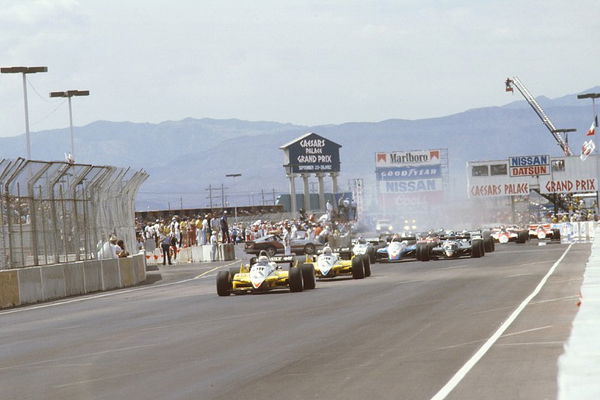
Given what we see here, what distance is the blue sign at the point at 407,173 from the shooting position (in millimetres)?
85500

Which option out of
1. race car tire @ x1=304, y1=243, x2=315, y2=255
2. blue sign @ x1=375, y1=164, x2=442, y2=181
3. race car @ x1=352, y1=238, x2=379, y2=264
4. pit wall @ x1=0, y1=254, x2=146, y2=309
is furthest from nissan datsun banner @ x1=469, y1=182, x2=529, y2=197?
pit wall @ x1=0, y1=254, x2=146, y2=309

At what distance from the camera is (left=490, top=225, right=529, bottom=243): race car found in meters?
55.3

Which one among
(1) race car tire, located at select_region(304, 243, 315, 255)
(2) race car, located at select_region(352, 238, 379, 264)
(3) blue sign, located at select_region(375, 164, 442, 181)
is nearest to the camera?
(2) race car, located at select_region(352, 238, 379, 264)

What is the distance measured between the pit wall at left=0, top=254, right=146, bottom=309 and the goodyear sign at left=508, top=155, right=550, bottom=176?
6573cm

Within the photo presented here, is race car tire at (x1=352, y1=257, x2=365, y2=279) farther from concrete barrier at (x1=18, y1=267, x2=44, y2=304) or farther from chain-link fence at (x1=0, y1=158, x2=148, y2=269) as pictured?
concrete barrier at (x1=18, y1=267, x2=44, y2=304)

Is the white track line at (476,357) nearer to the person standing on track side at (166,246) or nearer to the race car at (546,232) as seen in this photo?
the person standing on track side at (166,246)

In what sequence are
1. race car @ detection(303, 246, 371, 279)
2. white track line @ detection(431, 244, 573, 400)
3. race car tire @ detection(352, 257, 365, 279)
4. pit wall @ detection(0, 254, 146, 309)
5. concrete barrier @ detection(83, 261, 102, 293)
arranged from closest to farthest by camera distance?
white track line @ detection(431, 244, 573, 400)
pit wall @ detection(0, 254, 146, 309)
race car @ detection(303, 246, 371, 279)
race car tire @ detection(352, 257, 365, 279)
concrete barrier @ detection(83, 261, 102, 293)

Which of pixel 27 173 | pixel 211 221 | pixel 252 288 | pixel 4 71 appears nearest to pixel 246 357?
pixel 252 288

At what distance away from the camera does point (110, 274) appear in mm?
32094

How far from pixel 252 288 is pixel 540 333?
11.6 metres

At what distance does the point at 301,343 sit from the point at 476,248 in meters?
25.0

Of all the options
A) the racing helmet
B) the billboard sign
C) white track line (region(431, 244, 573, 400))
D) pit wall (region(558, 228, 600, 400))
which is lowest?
white track line (region(431, 244, 573, 400))

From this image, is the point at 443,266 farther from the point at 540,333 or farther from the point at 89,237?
the point at 540,333

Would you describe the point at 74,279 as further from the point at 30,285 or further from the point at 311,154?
the point at 311,154
